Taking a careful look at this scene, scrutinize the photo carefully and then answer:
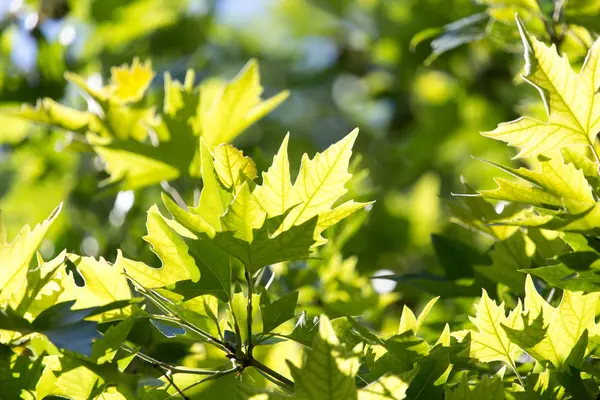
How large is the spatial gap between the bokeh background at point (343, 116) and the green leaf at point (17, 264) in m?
0.40

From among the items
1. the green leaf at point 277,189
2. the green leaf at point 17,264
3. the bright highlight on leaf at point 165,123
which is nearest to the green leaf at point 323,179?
the green leaf at point 277,189

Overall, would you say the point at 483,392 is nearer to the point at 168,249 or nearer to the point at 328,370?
the point at 328,370

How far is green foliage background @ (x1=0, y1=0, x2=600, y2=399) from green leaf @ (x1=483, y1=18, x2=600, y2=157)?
3.7 inches

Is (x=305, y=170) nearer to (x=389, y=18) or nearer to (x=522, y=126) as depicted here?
(x=522, y=126)

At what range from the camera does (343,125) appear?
3180mm

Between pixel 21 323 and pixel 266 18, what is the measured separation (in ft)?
9.77

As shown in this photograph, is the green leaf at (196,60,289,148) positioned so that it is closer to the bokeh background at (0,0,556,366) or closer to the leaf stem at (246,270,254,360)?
the bokeh background at (0,0,556,366)

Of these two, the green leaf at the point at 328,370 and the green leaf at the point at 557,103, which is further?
the green leaf at the point at 557,103

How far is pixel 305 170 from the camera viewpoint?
2.56ft

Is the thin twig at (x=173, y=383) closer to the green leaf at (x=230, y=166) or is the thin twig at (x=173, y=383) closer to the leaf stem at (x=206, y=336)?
the leaf stem at (x=206, y=336)

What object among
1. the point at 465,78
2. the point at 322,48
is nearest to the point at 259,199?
the point at 465,78

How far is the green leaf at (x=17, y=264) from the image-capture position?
2.64 feet

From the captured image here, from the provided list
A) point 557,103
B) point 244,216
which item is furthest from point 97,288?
point 557,103

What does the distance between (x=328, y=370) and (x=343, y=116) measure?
8.47 ft
